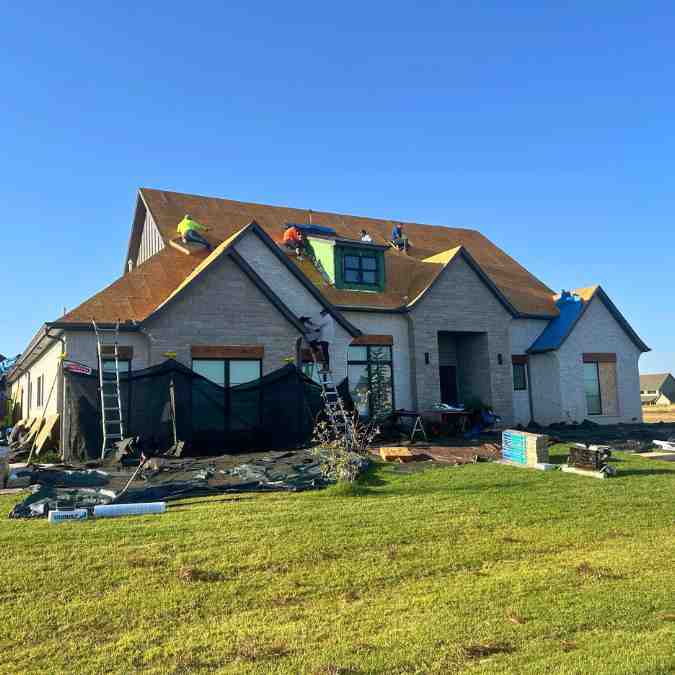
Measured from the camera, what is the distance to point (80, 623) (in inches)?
215

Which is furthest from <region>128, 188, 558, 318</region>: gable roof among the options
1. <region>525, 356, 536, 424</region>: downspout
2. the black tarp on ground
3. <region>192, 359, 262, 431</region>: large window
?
<region>192, 359, 262, 431</region>: large window

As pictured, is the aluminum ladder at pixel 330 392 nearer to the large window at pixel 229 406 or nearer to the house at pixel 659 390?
the large window at pixel 229 406

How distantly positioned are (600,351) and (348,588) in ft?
70.5

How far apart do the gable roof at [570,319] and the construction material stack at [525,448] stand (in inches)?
424

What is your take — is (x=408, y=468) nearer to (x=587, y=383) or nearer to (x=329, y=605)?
(x=329, y=605)

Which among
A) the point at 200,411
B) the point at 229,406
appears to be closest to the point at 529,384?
the point at 229,406

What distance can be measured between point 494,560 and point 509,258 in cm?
2424

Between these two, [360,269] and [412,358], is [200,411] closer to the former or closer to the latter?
[412,358]

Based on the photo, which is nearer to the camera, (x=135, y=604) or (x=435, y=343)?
(x=135, y=604)

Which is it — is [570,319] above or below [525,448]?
above

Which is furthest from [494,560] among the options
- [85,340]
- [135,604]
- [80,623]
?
[85,340]

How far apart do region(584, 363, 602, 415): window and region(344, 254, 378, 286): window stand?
9211 mm

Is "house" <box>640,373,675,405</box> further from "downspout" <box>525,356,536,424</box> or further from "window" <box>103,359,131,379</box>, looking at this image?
"window" <box>103,359,131,379</box>

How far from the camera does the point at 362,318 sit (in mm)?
21250
